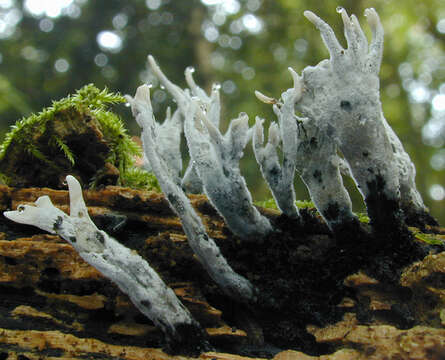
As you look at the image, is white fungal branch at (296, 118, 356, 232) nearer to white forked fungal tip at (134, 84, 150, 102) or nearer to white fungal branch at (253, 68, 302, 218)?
white fungal branch at (253, 68, 302, 218)

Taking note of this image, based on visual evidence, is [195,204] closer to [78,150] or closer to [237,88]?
[78,150]

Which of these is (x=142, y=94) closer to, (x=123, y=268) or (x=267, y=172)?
(x=267, y=172)

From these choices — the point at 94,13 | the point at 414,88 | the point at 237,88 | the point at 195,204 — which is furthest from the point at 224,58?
the point at 195,204

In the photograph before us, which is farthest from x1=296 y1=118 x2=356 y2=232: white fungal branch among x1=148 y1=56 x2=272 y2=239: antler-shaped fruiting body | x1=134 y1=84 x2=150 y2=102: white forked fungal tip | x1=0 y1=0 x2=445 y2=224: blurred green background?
x1=0 y1=0 x2=445 y2=224: blurred green background

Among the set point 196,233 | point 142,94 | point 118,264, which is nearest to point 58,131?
point 142,94

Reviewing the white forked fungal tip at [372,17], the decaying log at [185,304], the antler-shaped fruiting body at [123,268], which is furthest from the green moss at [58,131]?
the white forked fungal tip at [372,17]

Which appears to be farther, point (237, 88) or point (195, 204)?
point (237, 88)
